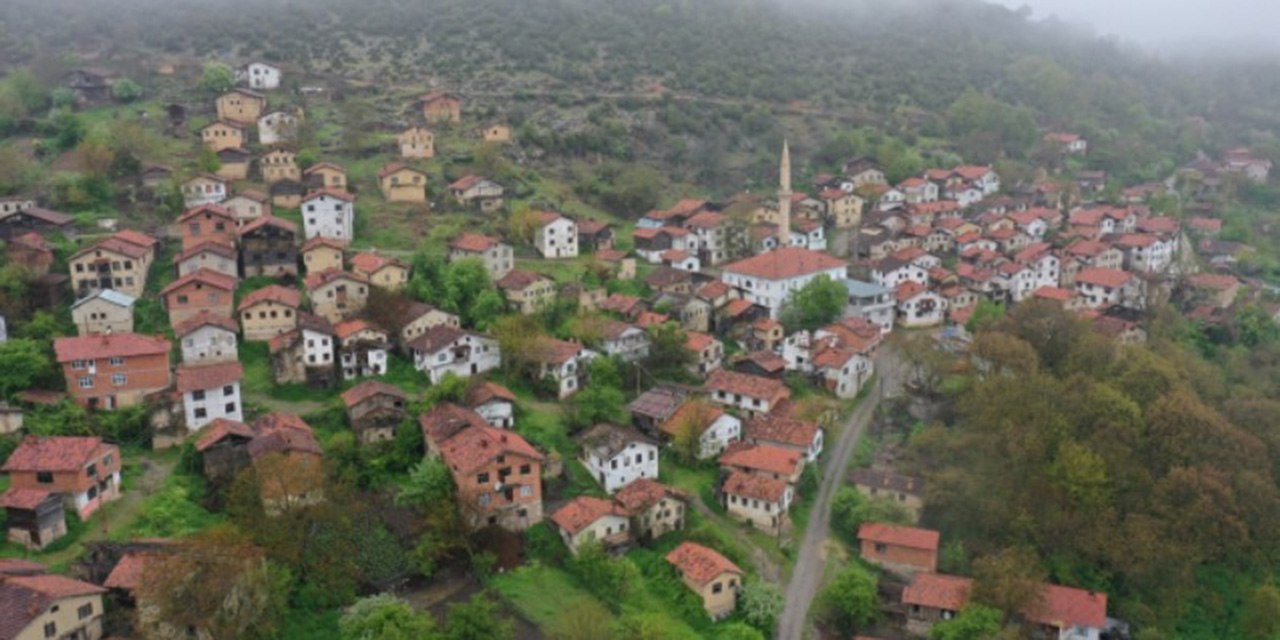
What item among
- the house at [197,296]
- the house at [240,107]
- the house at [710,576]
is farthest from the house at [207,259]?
the house at [710,576]

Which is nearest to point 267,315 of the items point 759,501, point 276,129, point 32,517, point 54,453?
point 54,453

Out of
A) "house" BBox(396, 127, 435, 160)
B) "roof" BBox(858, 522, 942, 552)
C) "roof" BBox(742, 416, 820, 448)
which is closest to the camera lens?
"roof" BBox(858, 522, 942, 552)

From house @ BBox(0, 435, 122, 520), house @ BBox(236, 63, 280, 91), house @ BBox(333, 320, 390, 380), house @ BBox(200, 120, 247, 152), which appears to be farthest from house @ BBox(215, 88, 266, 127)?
house @ BBox(0, 435, 122, 520)

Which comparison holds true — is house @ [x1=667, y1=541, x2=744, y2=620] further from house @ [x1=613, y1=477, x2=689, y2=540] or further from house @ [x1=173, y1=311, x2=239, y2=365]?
house @ [x1=173, y1=311, x2=239, y2=365]

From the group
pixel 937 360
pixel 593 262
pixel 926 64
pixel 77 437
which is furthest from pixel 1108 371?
pixel 926 64

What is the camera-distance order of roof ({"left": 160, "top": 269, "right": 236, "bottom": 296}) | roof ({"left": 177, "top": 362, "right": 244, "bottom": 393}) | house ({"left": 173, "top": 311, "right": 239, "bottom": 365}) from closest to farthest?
roof ({"left": 177, "top": 362, "right": 244, "bottom": 393}) → house ({"left": 173, "top": 311, "right": 239, "bottom": 365}) → roof ({"left": 160, "top": 269, "right": 236, "bottom": 296})

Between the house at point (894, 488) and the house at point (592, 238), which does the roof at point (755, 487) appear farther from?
the house at point (592, 238)

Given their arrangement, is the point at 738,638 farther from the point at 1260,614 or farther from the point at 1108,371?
the point at 1108,371
